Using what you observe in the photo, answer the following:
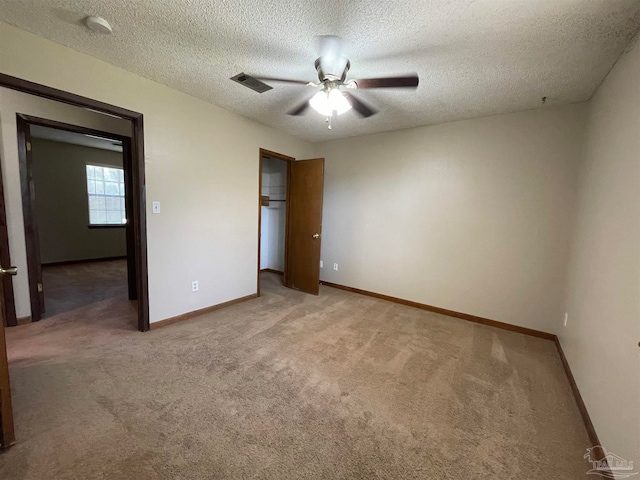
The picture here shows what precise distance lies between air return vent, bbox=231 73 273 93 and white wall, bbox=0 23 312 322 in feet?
0.67

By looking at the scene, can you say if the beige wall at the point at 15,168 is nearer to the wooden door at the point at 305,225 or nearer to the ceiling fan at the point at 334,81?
the ceiling fan at the point at 334,81

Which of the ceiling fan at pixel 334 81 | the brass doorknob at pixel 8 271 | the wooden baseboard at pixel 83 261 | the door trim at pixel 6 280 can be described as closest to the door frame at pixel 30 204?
the door trim at pixel 6 280

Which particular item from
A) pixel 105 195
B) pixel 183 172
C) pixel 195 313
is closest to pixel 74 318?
pixel 195 313

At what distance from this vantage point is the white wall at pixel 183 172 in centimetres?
198

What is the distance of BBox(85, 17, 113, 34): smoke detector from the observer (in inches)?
64.3

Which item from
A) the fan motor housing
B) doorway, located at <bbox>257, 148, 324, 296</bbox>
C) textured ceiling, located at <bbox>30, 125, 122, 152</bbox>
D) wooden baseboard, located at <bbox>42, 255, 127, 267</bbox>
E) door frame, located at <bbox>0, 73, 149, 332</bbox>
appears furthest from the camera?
wooden baseboard, located at <bbox>42, 255, 127, 267</bbox>

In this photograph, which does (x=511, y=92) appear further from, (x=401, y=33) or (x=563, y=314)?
(x=563, y=314)

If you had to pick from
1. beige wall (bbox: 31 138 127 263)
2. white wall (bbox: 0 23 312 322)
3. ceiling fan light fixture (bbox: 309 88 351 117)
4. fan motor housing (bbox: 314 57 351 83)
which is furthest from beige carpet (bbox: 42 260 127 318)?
fan motor housing (bbox: 314 57 351 83)

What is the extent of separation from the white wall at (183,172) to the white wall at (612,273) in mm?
2870

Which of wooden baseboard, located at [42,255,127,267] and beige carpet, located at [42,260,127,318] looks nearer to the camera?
beige carpet, located at [42,260,127,318]

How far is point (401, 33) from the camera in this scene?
165 cm

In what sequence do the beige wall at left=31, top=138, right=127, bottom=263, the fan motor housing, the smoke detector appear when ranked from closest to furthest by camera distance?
the smoke detector, the fan motor housing, the beige wall at left=31, top=138, right=127, bottom=263

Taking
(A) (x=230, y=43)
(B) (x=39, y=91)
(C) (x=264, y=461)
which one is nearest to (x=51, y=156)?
(B) (x=39, y=91)

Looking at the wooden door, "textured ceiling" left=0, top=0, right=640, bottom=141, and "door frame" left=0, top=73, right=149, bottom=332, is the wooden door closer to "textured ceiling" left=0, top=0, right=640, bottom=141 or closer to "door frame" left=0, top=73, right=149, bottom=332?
"textured ceiling" left=0, top=0, right=640, bottom=141
